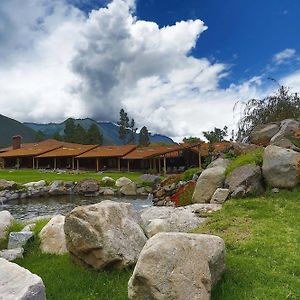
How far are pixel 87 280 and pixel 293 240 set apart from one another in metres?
6.10

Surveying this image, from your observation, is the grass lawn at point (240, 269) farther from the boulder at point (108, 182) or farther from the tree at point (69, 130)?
the tree at point (69, 130)

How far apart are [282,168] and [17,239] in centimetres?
1257

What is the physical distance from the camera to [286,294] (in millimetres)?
7379

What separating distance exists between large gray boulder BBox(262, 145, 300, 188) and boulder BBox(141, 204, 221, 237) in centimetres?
320

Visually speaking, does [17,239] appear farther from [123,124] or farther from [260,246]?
[123,124]

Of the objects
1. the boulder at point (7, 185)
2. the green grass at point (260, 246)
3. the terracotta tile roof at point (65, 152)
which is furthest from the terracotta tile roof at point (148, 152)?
the green grass at point (260, 246)

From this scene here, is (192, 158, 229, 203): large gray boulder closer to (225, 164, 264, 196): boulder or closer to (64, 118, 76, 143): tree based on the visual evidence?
(225, 164, 264, 196): boulder

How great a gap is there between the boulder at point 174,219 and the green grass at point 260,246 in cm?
74

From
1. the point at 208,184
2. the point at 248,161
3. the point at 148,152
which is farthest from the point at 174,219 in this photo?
the point at 148,152

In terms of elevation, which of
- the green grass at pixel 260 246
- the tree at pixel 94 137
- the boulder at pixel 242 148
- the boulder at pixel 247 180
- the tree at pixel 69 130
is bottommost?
the green grass at pixel 260 246

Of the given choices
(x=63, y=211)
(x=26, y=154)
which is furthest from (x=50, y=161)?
(x=63, y=211)

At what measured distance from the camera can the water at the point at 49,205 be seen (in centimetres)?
2852

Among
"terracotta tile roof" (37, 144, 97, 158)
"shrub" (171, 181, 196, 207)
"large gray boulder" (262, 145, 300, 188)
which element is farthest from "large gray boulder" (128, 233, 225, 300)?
"terracotta tile roof" (37, 144, 97, 158)

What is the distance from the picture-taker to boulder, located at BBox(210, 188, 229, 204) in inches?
704
